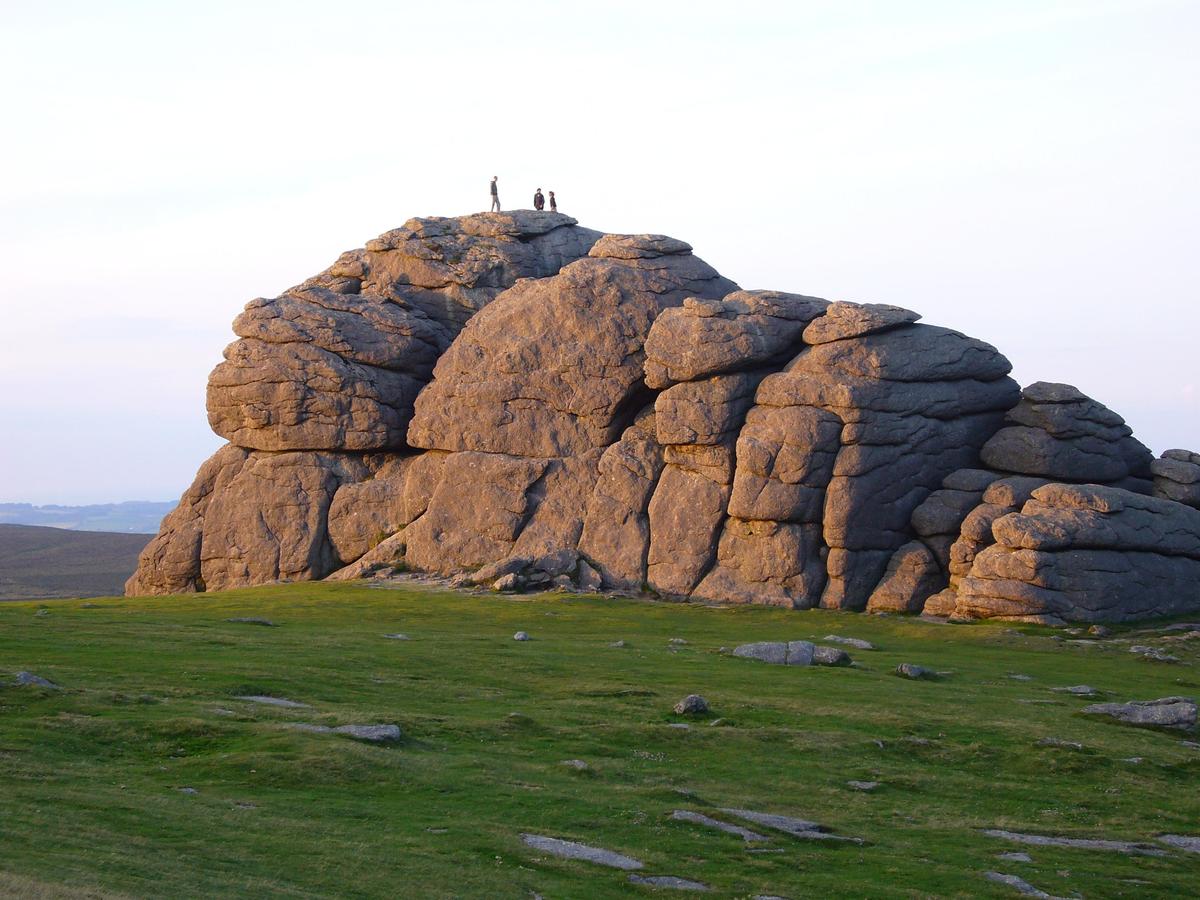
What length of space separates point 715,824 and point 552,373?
6371 cm

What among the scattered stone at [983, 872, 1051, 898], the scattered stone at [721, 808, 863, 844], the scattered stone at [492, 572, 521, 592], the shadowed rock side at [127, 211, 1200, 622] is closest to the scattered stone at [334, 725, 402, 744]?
the scattered stone at [721, 808, 863, 844]

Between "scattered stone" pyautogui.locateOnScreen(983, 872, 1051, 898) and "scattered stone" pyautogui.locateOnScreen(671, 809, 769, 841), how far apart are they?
5880 millimetres

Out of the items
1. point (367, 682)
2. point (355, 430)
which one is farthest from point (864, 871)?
point (355, 430)

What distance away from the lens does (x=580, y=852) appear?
1314 inches

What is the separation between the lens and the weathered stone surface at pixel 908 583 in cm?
8712

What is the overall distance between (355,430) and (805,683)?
51.5 m

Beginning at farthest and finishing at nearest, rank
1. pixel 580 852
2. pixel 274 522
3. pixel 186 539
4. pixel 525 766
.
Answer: pixel 186 539, pixel 274 522, pixel 525 766, pixel 580 852

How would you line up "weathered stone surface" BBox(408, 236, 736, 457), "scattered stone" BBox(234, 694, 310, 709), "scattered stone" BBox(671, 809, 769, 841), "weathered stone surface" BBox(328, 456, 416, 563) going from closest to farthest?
"scattered stone" BBox(671, 809, 769, 841), "scattered stone" BBox(234, 694, 310, 709), "weathered stone surface" BBox(408, 236, 736, 457), "weathered stone surface" BBox(328, 456, 416, 563)

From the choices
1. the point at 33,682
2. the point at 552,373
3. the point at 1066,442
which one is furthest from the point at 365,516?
the point at 33,682

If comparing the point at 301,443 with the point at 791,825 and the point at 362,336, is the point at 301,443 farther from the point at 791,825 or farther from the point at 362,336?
the point at 791,825

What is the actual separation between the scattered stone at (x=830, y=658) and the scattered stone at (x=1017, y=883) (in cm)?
3033

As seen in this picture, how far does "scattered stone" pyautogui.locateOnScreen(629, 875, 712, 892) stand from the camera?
103ft

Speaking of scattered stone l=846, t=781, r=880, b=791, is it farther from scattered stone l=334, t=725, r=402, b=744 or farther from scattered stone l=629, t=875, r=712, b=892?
scattered stone l=334, t=725, r=402, b=744

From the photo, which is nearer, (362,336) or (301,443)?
(301,443)
